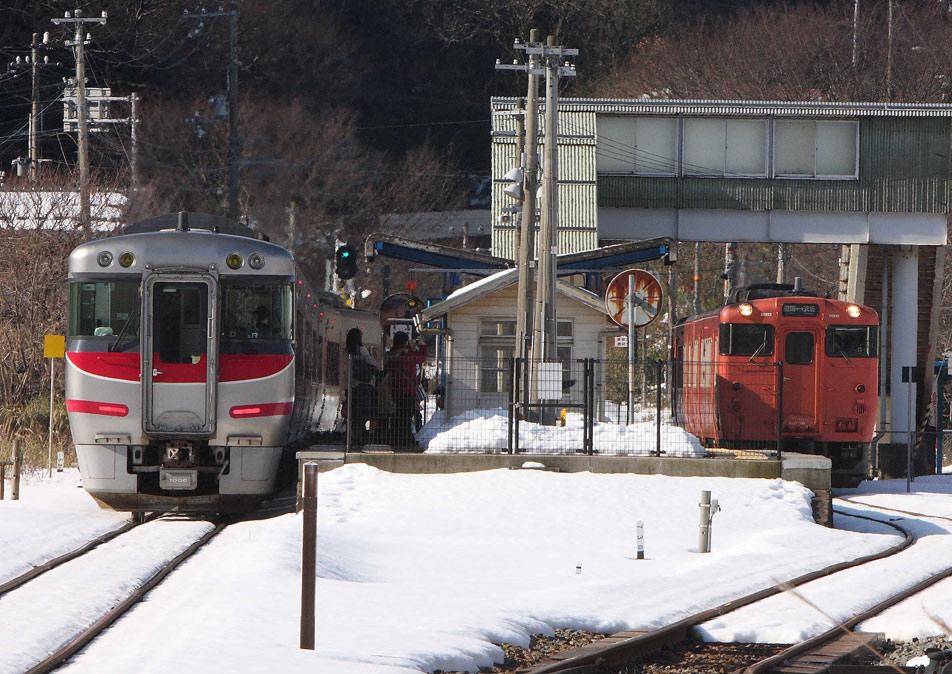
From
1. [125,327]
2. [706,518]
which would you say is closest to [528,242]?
[125,327]

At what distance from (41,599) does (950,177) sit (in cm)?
2565

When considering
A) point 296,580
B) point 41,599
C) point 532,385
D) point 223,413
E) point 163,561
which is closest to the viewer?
point 41,599

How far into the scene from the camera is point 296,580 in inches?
414

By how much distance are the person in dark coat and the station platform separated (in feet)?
2.83

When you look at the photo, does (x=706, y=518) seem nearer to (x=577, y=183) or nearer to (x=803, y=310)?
(x=803, y=310)

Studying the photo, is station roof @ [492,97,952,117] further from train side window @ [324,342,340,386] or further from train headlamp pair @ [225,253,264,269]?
train headlamp pair @ [225,253,264,269]

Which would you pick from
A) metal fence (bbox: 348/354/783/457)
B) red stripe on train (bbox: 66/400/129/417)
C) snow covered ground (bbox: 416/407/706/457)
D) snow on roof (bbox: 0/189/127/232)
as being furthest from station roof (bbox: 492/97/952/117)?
red stripe on train (bbox: 66/400/129/417)

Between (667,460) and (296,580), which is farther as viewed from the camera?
(667,460)

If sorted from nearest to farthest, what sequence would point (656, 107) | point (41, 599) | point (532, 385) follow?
point (41, 599)
point (532, 385)
point (656, 107)

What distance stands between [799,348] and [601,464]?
632 centimetres

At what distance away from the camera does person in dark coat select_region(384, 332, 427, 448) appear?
17.3m

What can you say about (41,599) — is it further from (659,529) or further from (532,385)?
(532,385)

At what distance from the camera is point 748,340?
71.2 feet

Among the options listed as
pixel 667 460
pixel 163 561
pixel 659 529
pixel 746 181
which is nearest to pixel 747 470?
pixel 667 460
